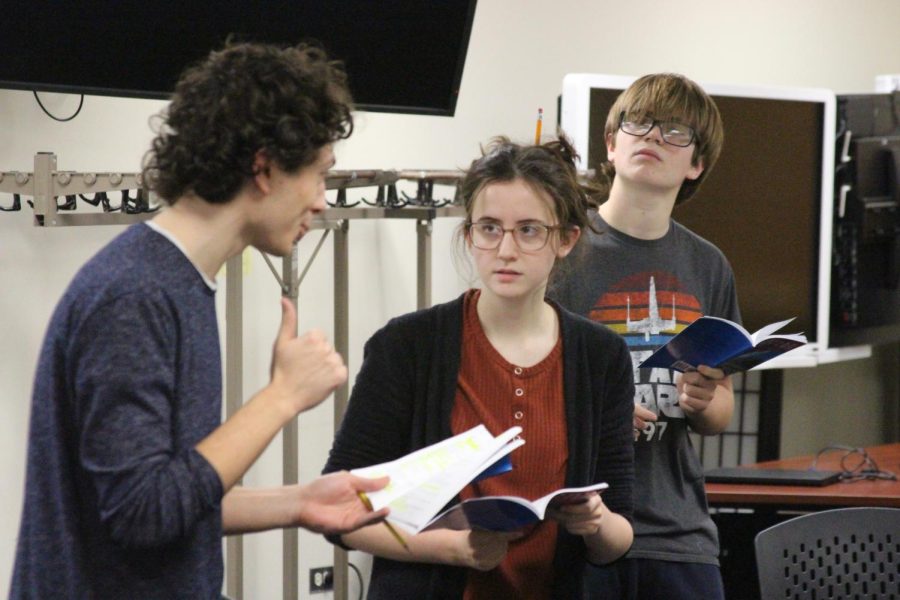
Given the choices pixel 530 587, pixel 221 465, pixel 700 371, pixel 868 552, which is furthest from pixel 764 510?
pixel 221 465

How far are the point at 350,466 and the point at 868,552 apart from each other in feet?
3.34

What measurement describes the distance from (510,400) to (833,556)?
0.76m

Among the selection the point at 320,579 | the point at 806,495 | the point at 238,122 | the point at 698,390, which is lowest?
the point at 320,579

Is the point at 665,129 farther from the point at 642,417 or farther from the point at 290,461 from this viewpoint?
the point at 290,461

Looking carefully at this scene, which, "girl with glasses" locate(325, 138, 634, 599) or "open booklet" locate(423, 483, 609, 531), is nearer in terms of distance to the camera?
"open booklet" locate(423, 483, 609, 531)

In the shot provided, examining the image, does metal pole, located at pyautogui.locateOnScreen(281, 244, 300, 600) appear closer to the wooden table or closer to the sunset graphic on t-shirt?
the sunset graphic on t-shirt

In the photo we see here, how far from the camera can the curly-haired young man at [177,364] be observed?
1.15 meters

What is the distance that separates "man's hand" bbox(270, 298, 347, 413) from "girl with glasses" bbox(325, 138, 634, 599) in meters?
0.37

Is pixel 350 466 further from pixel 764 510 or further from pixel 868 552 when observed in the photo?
pixel 764 510

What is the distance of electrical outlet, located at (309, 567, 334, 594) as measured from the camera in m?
3.48

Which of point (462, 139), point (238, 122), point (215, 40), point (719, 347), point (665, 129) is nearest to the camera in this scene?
point (238, 122)

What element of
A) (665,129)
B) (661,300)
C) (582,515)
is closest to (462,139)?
(665,129)

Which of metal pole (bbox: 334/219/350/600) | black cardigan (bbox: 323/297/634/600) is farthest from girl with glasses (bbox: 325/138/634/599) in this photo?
metal pole (bbox: 334/219/350/600)

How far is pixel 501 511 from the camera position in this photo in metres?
1.45
